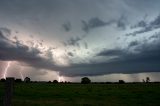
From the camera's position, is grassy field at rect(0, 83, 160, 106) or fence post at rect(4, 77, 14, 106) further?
grassy field at rect(0, 83, 160, 106)

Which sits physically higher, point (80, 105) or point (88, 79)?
point (88, 79)

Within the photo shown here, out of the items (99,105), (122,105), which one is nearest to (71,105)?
(99,105)

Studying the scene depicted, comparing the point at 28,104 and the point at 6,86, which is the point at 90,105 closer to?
the point at 28,104

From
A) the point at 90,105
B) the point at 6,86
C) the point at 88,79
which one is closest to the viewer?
the point at 6,86

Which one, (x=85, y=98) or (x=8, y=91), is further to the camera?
(x=85, y=98)

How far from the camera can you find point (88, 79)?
182125 millimetres

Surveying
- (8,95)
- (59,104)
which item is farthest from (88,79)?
(8,95)

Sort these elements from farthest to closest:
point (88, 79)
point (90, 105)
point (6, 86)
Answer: point (88, 79) → point (90, 105) → point (6, 86)

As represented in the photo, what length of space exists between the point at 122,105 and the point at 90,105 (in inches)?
141

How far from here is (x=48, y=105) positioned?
1181 inches

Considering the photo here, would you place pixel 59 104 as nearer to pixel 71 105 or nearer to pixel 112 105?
pixel 71 105

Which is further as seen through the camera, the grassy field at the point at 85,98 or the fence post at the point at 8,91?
the grassy field at the point at 85,98

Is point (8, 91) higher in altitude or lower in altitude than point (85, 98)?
higher

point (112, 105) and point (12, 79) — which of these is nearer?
point (12, 79)
